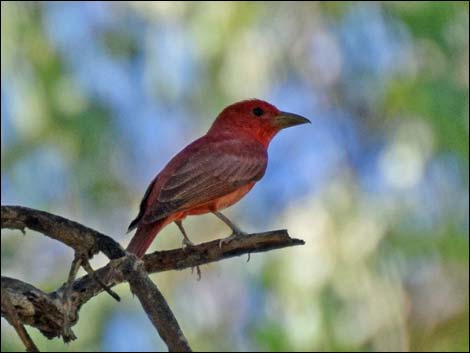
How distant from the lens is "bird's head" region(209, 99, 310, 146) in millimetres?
5836

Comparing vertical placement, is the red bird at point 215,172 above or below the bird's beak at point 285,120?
below

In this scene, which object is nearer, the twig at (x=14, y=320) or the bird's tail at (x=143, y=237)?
the twig at (x=14, y=320)

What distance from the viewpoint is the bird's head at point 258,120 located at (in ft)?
19.1

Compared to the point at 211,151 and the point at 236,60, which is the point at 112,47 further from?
the point at 211,151

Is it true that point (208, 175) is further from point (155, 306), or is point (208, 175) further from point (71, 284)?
point (155, 306)

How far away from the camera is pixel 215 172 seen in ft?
16.1

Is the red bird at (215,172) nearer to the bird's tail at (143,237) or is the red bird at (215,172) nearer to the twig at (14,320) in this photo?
the bird's tail at (143,237)

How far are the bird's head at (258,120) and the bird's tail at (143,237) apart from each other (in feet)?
5.58

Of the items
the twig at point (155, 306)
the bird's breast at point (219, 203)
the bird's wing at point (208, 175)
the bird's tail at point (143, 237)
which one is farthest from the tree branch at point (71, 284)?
the bird's breast at point (219, 203)

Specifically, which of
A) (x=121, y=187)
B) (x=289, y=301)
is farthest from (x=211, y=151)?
(x=121, y=187)

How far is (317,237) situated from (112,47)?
2359mm

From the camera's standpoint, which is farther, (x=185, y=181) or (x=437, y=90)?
(x=437, y=90)

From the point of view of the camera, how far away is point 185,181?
4594mm

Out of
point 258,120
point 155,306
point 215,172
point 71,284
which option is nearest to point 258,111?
point 258,120
